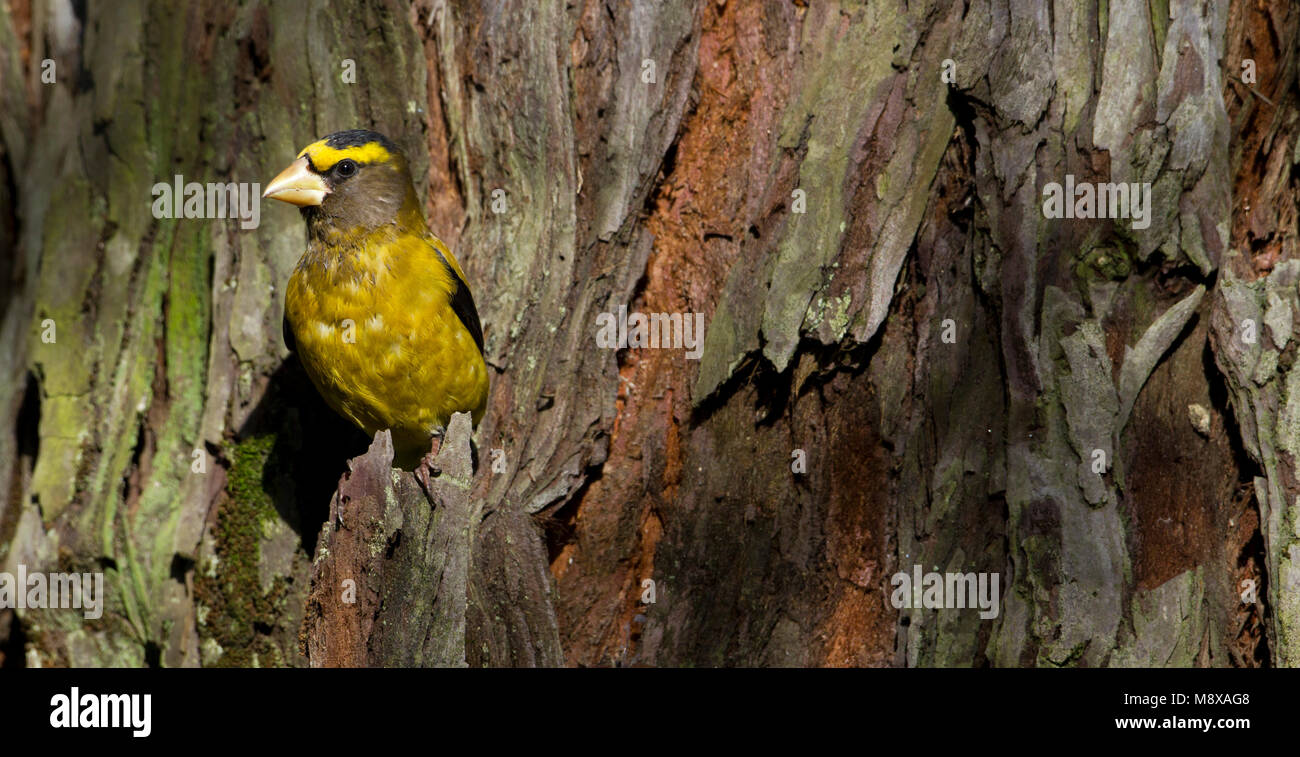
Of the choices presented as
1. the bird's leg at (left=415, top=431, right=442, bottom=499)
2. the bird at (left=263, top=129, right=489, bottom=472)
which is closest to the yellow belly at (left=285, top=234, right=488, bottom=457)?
the bird at (left=263, top=129, right=489, bottom=472)

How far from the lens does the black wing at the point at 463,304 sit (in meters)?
4.49

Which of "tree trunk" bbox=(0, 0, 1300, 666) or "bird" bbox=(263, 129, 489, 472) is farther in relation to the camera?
"bird" bbox=(263, 129, 489, 472)

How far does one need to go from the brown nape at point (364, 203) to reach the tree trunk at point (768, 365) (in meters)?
0.33

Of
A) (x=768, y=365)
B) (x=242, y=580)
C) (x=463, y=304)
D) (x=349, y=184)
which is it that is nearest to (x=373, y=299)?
(x=463, y=304)

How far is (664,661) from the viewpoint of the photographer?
169 inches

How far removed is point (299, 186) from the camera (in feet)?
14.5

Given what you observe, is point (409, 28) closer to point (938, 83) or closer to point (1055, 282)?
point (938, 83)

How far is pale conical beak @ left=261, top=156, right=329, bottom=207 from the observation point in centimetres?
440

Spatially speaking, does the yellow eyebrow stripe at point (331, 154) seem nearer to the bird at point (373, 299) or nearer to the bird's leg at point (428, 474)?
the bird at point (373, 299)

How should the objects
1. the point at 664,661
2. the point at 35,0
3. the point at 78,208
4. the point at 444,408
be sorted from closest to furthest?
the point at 664,661
the point at 444,408
the point at 78,208
the point at 35,0

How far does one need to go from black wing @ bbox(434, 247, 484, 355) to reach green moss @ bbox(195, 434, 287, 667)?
3.65 ft

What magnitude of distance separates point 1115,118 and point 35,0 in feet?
18.3

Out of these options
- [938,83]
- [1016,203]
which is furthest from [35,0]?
[1016,203]

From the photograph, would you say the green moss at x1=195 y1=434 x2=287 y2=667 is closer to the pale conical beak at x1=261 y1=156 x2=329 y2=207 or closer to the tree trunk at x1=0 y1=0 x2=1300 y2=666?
the tree trunk at x1=0 y1=0 x2=1300 y2=666
